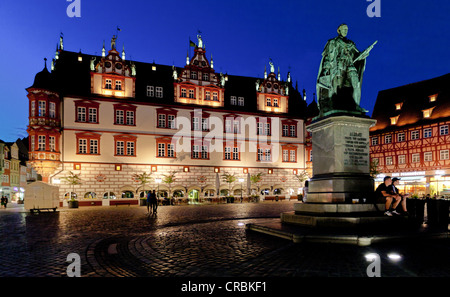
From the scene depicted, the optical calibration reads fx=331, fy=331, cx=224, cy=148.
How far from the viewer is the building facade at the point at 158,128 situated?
30.6 m

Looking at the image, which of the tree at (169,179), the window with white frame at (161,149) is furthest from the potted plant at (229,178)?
the window with white frame at (161,149)

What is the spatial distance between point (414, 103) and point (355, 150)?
36257 millimetres

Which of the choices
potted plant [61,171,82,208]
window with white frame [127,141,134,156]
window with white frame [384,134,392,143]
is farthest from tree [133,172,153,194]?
window with white frame [384,134,392,143]

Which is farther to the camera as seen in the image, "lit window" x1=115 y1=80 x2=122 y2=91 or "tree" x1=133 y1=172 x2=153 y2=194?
"lit window" x1=115 y1=80 x2=122 y2=91

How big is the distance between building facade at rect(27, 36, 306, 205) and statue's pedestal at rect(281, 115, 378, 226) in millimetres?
23219

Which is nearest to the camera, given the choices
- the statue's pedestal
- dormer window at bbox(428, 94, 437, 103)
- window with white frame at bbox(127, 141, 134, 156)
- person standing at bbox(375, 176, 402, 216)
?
the statue's pedestal

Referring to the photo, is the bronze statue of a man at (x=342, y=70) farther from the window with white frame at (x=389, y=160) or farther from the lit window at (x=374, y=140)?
the lit window at (x=374, y=140)

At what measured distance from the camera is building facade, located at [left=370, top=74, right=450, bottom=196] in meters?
35.1

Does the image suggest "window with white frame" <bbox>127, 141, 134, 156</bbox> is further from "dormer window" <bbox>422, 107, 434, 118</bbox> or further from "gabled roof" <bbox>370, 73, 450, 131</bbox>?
"dormer window" <bbox>422, 107, 434, 118</bbox>

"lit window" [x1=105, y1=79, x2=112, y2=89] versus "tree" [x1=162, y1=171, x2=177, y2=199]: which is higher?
"lit window" [x1=105, y1=79, x2=112, y2=89]

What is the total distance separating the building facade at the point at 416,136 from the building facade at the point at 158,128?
10775 mm
